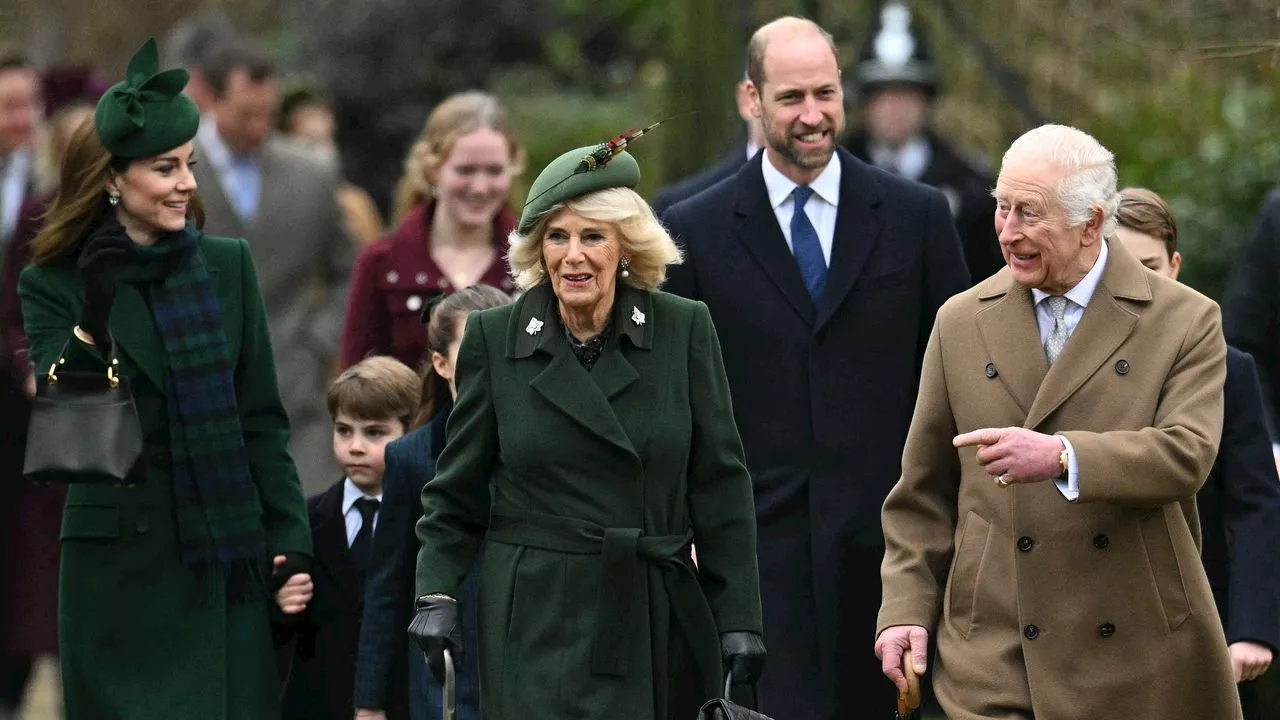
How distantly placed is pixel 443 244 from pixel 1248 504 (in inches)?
131

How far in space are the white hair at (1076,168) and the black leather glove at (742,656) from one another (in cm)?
129

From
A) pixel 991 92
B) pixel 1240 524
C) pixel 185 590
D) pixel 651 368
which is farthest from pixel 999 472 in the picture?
pixel 991 92

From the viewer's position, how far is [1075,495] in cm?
573

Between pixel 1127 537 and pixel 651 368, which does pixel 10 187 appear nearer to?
pixel 651 368

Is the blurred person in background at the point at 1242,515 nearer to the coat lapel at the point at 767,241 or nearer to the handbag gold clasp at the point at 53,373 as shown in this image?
the coat lapel at the point at 767,241

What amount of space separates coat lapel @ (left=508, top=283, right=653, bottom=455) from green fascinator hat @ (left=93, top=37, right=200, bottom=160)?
138 centimetres

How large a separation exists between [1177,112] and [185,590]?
888 centimetres

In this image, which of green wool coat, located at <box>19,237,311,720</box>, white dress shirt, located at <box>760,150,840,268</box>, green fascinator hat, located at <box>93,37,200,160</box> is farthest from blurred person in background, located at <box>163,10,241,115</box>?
white dress shirt, located at <box>760,150,840,268</box>

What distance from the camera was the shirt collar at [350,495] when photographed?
7.94 meters

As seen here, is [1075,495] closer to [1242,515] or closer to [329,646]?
[1242,515]

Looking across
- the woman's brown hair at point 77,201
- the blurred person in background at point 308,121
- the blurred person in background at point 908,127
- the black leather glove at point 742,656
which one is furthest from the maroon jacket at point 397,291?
the blurred person in background at point 308,121

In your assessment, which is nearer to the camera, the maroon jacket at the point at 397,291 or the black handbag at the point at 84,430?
the black handbag at the point at 84,430

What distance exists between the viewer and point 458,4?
22.3 m

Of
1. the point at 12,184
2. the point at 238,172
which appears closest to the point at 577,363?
the point at 238,172
